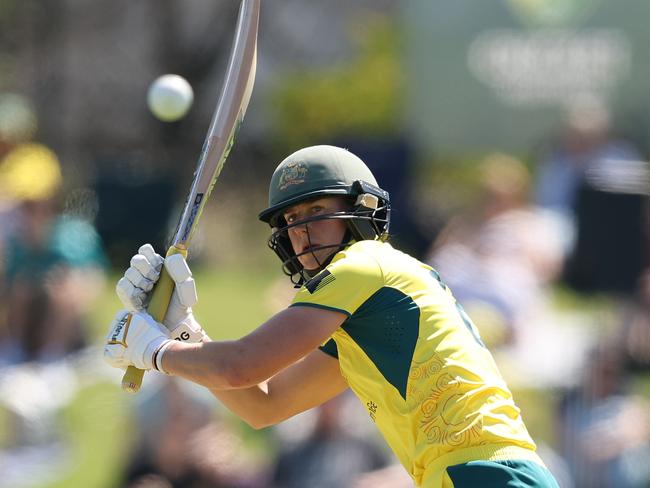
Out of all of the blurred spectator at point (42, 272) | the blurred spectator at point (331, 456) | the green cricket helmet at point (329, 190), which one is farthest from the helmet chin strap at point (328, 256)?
the blurred spectator at point (42, 272)

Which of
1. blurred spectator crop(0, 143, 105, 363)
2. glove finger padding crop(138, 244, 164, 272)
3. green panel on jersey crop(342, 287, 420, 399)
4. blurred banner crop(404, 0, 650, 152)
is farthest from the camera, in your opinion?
blurred banner crop(404, 0, 650, 152)

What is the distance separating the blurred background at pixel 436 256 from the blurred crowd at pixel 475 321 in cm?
1

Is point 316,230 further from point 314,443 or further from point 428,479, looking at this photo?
point 314,443

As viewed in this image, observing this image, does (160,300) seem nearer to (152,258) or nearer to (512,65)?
(152,258)

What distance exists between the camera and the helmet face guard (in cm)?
371

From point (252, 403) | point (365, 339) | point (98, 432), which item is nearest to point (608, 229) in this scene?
point (98, 432)

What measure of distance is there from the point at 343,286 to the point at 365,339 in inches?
7.4

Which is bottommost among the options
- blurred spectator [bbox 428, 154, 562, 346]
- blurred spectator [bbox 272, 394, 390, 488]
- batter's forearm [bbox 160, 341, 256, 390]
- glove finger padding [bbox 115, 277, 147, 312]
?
blurred spectator [bbox 272, 394, 390, 488]

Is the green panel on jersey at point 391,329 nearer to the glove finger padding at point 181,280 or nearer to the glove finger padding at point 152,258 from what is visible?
the glove finger padding at point 181,280

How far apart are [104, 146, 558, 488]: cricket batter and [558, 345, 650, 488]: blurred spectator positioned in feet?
11.9

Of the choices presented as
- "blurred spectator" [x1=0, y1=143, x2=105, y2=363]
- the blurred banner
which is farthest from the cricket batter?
the blurred banner

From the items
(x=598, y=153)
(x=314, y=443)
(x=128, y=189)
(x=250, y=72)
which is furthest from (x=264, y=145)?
(x=250, y=72)

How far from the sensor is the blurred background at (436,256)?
6.93 m

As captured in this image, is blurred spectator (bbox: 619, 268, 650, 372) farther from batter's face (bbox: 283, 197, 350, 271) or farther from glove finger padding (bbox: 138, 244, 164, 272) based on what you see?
glove finger padding (bbox: 138, 244, 164, 272)
